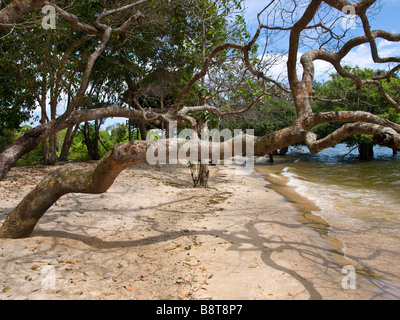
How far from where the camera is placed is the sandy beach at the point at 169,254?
11.1 feet

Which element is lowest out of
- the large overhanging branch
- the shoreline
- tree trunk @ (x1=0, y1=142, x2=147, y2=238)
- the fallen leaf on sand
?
the shoreline

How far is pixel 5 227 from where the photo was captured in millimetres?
4316

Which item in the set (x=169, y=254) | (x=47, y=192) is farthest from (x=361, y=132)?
(x=47, y=192)

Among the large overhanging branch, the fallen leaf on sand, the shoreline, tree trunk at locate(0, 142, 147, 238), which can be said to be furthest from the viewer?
tree trunk at locate(0, 142, 147, 238)

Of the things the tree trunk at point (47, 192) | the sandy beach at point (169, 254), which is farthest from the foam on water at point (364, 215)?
the tree trunk at point (47, 192)

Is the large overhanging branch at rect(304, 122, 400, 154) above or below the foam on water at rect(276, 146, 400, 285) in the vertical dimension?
above

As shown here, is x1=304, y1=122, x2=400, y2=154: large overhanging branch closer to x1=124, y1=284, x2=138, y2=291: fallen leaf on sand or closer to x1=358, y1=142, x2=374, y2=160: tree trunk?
x1=124, y1=284, x2=138, y2=291: fallen leaf on sand

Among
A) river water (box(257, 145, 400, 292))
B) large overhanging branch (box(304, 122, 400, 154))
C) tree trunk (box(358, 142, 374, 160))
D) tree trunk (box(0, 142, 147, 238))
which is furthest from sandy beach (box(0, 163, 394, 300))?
tree trunk (box(358, 142, 374, 160))

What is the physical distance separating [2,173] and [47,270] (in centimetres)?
143

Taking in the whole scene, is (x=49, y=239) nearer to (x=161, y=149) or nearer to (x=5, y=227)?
(x=5, y=227)

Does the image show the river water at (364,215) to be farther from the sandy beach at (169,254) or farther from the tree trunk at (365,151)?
the tree trunk at (365,151)

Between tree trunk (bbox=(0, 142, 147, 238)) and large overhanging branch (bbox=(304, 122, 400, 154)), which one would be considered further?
tree trunk (bbox=(0, 142, 147, 238))

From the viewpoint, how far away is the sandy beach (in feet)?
11.1
